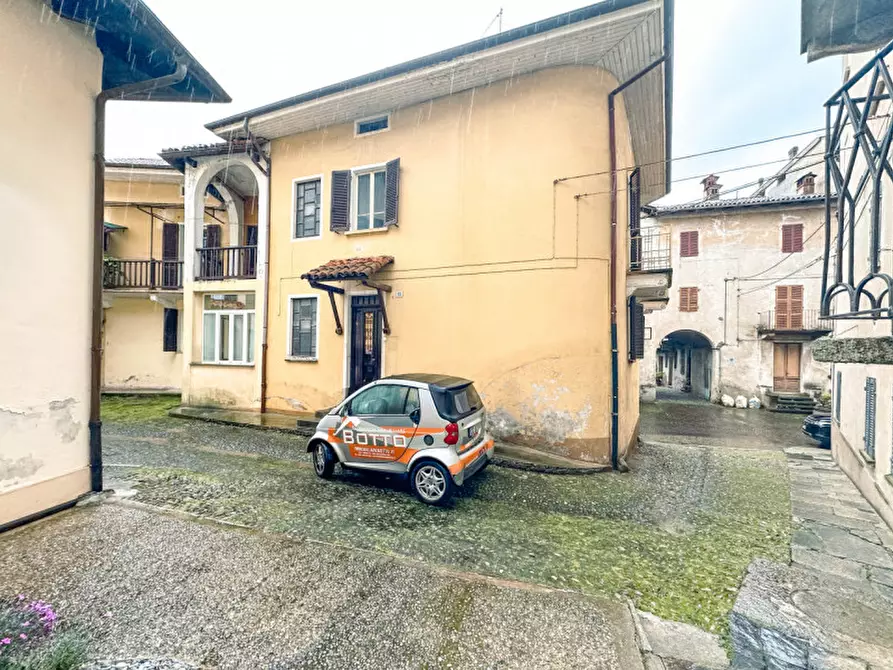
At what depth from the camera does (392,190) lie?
8867 mm

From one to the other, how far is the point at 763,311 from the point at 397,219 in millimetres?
18598

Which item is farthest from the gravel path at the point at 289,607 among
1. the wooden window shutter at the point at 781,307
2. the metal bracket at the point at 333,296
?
the wooden window shutter at the point at 781,307

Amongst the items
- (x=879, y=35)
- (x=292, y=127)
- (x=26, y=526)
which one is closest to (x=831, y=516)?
(x=879, y=35)

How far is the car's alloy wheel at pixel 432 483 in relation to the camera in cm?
509

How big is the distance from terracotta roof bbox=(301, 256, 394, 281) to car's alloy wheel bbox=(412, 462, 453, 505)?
4503mm

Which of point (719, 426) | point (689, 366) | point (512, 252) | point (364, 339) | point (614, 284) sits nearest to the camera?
point (614, 284)

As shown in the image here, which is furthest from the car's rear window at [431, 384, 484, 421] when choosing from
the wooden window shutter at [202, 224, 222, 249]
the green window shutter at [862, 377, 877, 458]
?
the wooden window shutter at [202, 224, 222, 249]

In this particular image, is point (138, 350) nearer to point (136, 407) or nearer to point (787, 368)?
point (136, 407)

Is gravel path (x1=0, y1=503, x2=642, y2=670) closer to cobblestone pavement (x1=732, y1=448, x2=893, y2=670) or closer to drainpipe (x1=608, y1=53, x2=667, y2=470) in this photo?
cobblestone pavement (x1=732, y1=448, x2=893, y2=670)

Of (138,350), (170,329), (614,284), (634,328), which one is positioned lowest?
(138,350)

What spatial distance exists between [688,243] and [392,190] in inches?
661

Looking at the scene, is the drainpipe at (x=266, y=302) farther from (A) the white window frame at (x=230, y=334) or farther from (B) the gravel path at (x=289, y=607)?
(B) the gravel path at (x=289, y=607)

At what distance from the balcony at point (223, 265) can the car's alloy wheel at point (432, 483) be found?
834 centimetres

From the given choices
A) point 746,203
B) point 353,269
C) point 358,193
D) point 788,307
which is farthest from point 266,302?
point 788,307
